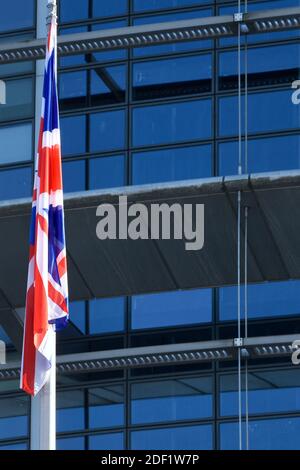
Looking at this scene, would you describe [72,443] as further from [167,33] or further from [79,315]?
[167,33]

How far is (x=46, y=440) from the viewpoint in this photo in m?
19.8

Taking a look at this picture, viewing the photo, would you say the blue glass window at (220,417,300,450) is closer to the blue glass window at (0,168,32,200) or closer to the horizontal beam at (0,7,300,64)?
the blue glass window at (0,168,32,200)

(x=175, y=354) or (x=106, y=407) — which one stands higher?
(x=175, y=354)

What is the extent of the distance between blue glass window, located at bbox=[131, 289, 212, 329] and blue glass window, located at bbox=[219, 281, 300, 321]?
0.98ft

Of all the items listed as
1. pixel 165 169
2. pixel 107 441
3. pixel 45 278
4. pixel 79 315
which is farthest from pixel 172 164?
pixel 45 278

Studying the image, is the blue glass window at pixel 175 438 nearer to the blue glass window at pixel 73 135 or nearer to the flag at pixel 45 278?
the blue glass window at pixel 73 135

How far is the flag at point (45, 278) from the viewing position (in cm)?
2009

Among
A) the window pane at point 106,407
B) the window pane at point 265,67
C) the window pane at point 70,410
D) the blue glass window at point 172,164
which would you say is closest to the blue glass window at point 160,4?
the window pane at point 265,67

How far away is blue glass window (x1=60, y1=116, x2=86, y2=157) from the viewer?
101 ft

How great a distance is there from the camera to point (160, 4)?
3100 centimetres

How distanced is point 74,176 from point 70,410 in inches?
151

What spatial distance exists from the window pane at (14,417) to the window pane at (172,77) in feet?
17.5
